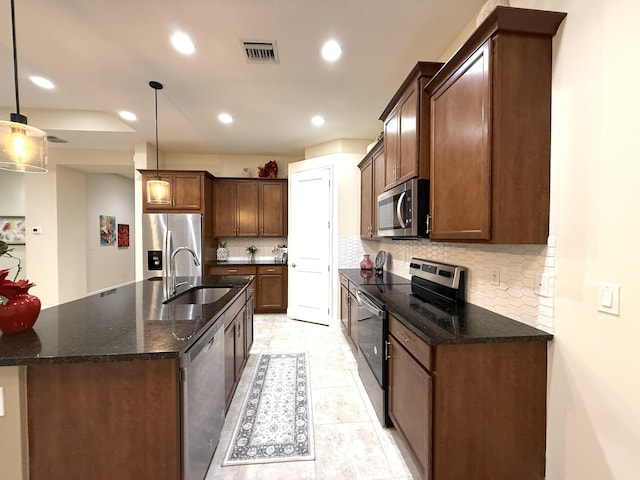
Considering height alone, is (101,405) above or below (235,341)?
above

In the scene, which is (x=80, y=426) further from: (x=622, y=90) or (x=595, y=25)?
(x=595, y=25)

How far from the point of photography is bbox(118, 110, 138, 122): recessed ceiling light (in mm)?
3394

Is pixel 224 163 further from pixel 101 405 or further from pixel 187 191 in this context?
pixel 101 405

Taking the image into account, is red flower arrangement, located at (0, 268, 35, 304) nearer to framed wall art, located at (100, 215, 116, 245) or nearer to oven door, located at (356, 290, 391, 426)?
oven door, located at (356, 290, 391, 426)

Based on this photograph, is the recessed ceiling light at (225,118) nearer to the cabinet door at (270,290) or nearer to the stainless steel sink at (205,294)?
the stainless steel sink at (205,294)

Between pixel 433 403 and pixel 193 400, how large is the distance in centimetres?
113

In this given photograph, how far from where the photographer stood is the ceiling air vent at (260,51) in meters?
2.13

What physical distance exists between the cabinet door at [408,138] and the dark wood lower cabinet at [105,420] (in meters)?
1.85

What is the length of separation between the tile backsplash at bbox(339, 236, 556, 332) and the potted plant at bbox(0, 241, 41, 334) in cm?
239

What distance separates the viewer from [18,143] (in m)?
1.45

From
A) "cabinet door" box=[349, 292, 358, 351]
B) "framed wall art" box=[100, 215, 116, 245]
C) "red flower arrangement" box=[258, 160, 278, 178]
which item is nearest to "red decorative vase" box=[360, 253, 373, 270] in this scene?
"cabinet door" box=[349, 292, 358, 351]

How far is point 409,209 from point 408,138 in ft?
1.79

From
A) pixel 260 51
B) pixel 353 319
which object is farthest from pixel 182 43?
pixel 353 319

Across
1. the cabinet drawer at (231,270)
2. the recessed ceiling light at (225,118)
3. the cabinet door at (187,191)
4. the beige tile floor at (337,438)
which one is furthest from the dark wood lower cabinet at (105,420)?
the cabinet door at (187,191)
